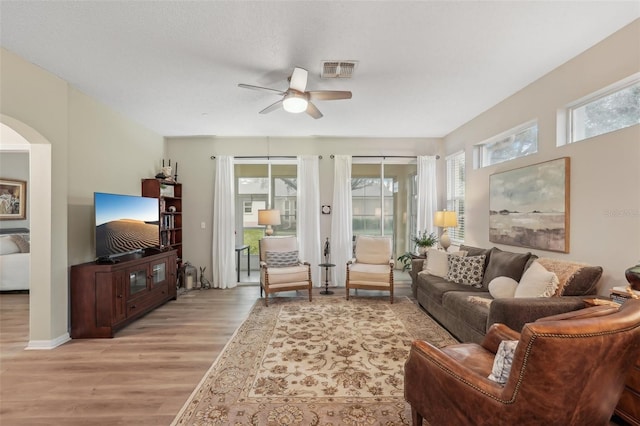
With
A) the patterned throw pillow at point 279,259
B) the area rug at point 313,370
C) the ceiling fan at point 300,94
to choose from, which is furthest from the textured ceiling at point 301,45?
the area rug at point 313,370

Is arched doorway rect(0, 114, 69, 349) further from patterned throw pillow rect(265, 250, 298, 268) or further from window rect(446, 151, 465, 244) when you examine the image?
window rect(446, 151, 465, 244)

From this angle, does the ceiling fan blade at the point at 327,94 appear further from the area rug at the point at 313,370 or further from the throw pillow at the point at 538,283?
the area rug at the point at 313,370

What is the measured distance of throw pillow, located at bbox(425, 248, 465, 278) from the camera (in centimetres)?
404

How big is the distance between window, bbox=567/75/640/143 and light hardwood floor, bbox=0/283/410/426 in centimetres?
408

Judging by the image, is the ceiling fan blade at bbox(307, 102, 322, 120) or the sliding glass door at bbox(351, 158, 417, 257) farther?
the sliding glass door at bbox(351, 158, 417, 257)

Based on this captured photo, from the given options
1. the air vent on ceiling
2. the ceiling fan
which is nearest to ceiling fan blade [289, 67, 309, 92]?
the ceiling fan

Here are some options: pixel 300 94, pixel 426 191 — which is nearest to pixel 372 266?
pixel 426 191

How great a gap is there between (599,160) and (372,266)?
300cm

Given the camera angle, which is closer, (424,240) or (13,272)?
(13,272)

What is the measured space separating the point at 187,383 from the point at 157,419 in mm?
402

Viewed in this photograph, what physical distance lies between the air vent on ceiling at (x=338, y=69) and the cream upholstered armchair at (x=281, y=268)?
276 centimetres

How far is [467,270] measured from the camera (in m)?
3.65

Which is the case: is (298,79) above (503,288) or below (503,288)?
above

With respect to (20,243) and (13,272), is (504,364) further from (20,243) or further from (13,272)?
(20,243)
